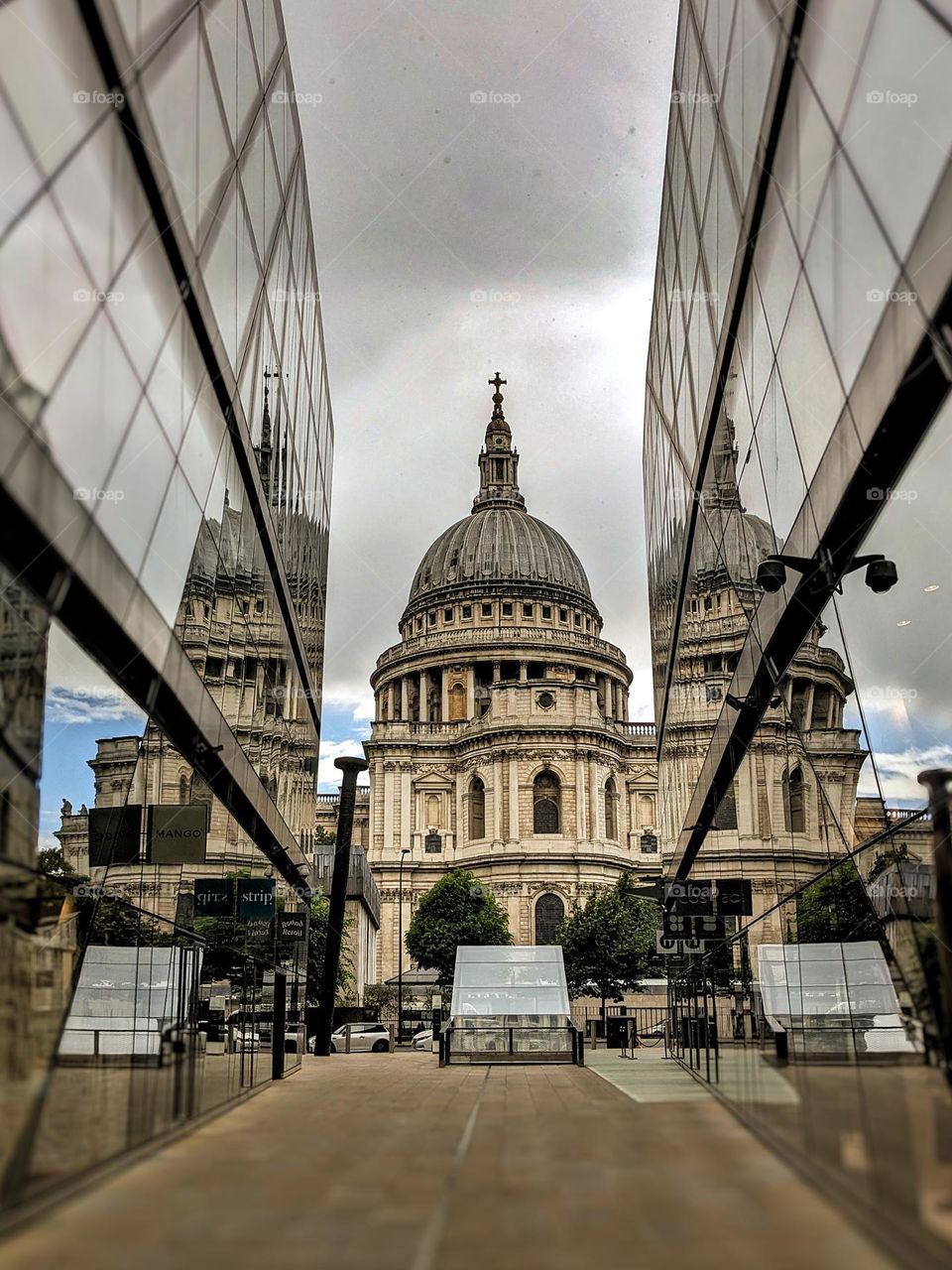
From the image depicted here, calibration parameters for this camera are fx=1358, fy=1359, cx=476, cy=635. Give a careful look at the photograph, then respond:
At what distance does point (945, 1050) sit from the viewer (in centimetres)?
816

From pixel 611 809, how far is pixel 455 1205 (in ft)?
334

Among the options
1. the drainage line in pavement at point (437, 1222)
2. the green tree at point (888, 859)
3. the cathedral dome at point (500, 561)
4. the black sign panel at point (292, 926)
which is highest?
the cathedral dome at point (500, 561)

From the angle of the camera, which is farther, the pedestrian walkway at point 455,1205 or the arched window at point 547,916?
the arched window at point 547,916

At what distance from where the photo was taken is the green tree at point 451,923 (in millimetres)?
87375

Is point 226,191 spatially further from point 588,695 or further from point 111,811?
point 588,695

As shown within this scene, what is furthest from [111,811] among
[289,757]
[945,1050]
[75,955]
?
[289,757]

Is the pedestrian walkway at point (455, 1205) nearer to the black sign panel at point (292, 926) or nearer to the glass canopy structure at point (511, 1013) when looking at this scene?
the black sign panel at point (292, 926)

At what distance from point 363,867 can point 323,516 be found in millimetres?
48778

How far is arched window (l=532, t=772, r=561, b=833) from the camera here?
104875mm

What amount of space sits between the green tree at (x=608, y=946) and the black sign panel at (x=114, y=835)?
63810 mm

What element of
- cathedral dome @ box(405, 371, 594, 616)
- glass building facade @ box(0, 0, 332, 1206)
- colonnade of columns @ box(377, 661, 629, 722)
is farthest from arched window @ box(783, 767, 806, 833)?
cathedral dome @ box(405, 371, 594, 616)

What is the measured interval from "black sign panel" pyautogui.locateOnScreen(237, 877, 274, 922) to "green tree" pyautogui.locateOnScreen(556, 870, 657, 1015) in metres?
56.6

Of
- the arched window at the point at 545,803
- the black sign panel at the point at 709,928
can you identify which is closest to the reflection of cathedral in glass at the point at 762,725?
the black sign panel at the point at 709,928

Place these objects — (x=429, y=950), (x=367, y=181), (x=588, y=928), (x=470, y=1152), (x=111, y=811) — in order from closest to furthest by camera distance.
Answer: (x=470, y=1152)
(x=111, y=811)
(x=367, y=181)
(x=588, y=928)
(x=429, y=950)
